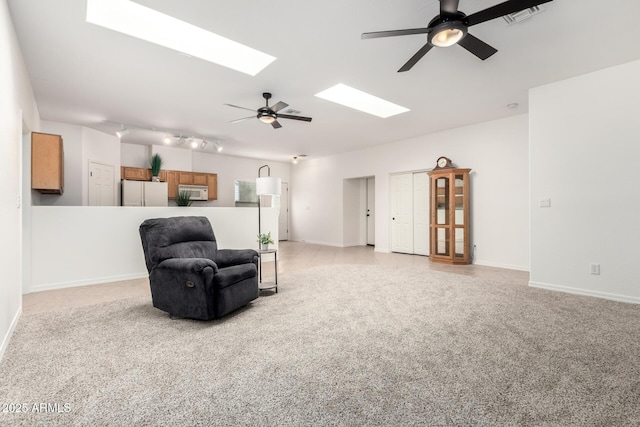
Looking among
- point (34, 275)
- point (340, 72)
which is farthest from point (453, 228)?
point (34, 275)

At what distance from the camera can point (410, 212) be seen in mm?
7242

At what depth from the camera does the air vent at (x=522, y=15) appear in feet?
8.38

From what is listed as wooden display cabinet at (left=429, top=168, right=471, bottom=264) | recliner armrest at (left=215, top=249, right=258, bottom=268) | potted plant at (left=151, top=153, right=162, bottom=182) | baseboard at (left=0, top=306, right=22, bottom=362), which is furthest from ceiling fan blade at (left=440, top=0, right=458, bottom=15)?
potted plant at (left=151, top=153, right=162, bottom=182)

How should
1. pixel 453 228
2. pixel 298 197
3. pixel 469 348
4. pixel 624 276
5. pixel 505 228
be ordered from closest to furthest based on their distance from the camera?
pixel 469 348 < pixel 624 276 < pixel 505 228 < pixel 453 228 < pixel 298 197

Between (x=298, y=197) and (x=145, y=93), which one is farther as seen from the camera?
(x=298, y=197)

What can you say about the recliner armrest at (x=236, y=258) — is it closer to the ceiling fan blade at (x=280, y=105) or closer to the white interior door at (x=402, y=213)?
the ceiling fan blade at (x=280, y=105)

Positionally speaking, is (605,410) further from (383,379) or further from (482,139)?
(482,139)

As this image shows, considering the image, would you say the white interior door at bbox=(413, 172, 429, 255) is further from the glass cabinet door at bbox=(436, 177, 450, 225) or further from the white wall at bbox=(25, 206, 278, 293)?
the white wall at bbox=(25, 206, 278, 293)

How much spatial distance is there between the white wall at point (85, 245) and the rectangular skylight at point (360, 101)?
10.7 feet

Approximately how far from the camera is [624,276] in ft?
11.6

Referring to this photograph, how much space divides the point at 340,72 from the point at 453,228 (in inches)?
154

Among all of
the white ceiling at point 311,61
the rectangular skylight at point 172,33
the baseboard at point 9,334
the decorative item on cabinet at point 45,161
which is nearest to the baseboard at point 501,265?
the white ceiling at point 311,61

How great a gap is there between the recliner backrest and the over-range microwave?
4.45m

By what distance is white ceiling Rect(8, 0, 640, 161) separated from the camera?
2588 millimetres
